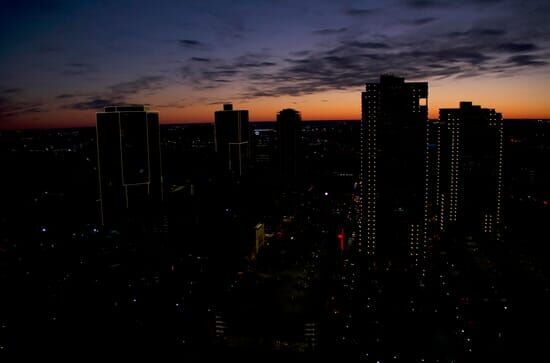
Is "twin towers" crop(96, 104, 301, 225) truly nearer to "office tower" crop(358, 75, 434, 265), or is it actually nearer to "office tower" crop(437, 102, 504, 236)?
"office tower" crop(358, 75, 434, 265)

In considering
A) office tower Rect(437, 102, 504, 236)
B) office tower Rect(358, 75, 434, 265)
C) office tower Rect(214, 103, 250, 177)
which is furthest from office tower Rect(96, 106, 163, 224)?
office tower Rect(437, 102, 504, 236)

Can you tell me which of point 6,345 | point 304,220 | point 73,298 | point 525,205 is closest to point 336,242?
point 304,220

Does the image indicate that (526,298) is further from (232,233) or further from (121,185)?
(121,185)

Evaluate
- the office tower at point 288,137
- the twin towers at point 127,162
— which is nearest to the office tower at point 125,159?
the twin towers at point 127,162

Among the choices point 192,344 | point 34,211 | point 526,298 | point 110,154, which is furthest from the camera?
point 110,154

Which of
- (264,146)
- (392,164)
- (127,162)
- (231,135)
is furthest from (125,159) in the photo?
(264,146)

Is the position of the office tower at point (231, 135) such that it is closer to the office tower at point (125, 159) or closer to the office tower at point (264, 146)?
the office tower at point (264, 146)
